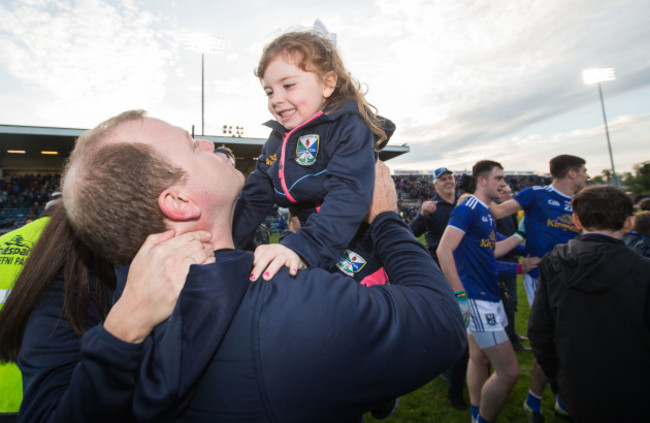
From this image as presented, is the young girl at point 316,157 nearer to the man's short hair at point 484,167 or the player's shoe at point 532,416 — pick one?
the man's short hair at point 484,167

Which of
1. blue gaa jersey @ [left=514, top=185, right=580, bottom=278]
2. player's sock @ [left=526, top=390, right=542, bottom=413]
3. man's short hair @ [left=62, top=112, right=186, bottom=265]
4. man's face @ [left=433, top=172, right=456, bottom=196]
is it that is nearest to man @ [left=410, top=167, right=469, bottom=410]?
man's face @ [left=433, top=172, right=456, bottom=196]

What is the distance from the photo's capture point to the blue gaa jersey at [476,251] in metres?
3.80

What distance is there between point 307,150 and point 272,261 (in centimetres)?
96

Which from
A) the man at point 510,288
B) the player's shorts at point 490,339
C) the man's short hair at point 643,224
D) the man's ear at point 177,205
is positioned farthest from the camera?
the man at point 510,288

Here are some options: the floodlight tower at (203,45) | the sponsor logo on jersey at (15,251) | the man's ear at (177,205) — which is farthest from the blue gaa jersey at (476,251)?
the floodlight tower at (203,45)

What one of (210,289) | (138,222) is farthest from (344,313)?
(138,222)

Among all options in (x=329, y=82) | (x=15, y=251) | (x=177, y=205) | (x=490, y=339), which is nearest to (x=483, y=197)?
(x=490, y=339)

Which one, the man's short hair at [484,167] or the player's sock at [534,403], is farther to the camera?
the man's short hair at [484,167]

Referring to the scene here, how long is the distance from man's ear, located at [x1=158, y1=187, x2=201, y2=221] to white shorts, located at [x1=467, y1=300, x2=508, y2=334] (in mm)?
3340

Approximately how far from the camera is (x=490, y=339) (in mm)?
3377

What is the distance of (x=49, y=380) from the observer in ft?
3.50

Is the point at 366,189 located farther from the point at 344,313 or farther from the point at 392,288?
the point at 344,313

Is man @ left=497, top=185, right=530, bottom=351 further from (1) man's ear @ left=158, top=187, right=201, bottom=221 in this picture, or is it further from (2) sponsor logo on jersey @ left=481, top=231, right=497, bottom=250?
(1) man's ear @ left=158, top=187, right=201, bottom=221

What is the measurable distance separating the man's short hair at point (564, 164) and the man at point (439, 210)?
1.45m
